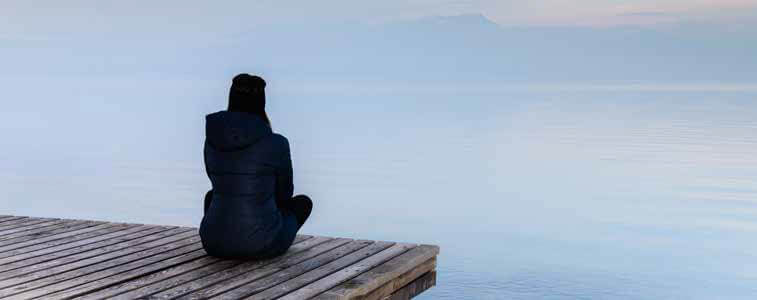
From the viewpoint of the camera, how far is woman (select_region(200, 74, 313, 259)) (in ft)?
22.2

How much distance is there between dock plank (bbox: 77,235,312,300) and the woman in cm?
17

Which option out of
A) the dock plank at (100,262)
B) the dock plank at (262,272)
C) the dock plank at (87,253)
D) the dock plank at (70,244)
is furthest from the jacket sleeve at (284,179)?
the dock plank at (70,244)

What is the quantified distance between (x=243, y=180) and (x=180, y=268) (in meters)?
0.77

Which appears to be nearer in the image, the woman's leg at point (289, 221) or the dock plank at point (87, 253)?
the dock plank at point (87, 253)

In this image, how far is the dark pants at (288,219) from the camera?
284 inches

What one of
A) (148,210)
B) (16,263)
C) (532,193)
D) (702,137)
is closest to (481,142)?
(702,137)

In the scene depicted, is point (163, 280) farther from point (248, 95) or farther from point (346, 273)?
point (248, 95)

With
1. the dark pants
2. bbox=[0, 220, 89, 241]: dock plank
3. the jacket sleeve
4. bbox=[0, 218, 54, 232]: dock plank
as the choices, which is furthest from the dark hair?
bbox=[0, 218, 54, 232]: dock plank

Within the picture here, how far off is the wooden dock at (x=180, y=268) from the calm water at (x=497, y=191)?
2.86 m

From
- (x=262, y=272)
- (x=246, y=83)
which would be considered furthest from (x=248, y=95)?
(x=262, y=272)

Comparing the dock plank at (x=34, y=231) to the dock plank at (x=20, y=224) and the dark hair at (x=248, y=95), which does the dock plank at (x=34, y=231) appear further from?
the dark hair at (x=248, y=95)

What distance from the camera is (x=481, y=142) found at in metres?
24.8

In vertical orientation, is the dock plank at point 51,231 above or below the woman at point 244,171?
below

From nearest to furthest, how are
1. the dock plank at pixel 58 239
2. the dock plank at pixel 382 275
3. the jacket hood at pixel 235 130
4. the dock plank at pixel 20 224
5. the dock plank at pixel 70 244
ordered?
the dock plank at pixel 382 275, the jacket hood at pixel 235 130, the dock plank at pixel 70 244, the dock plank at pixel 58 239, the dock plank at pixel 20 224
